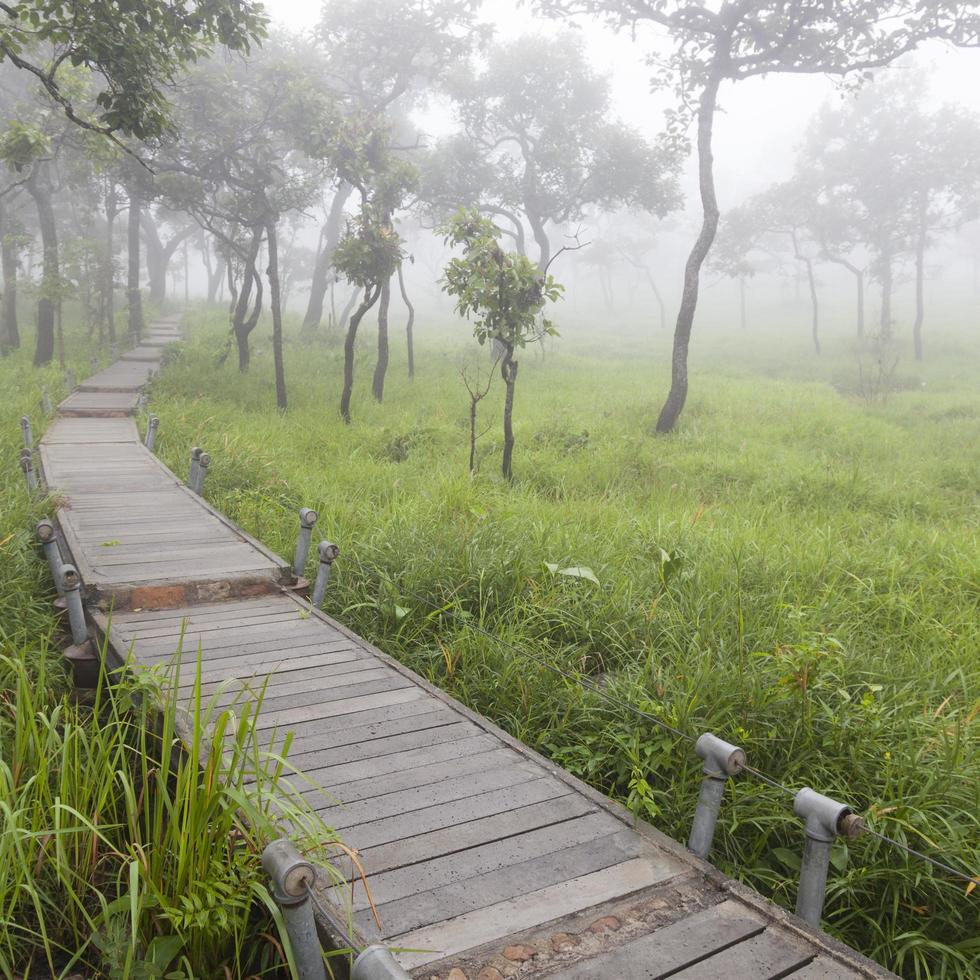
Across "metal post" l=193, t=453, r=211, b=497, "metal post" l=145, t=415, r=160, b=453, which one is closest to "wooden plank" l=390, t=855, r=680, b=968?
"metal post" l=193, t=453, r=211, b=497

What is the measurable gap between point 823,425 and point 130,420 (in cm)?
1149

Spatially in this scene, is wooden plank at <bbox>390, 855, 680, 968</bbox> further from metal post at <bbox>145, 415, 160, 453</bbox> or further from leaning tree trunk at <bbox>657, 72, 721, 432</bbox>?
leaning tree trunk at <bbox>657, 72, 721, 432</bbox>

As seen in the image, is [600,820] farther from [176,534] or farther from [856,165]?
[856,165]

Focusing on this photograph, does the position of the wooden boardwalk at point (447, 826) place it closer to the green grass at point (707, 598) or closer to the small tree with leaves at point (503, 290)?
the green grass at point (707, 598)

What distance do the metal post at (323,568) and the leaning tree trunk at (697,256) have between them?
8669mm

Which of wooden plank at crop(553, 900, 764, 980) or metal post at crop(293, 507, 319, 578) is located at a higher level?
metal post at crop(293, 507, 319, 578)

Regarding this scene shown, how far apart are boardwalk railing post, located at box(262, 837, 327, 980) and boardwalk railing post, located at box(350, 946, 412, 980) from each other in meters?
0.28

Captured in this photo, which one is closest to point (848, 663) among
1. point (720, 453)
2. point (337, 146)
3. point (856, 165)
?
point (720, 453)

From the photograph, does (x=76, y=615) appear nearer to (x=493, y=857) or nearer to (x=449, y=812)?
(x=449, y=812)

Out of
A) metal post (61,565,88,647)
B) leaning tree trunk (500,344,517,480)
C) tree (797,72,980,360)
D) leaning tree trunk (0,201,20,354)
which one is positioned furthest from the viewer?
tree (797,72,980,360)

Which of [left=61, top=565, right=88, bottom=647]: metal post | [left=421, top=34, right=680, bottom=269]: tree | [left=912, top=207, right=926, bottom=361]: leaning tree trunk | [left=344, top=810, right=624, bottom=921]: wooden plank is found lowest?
[left=344, top=810, right=624, bottom=921]: wooden plank

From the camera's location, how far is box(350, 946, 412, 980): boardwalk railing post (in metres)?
1.73

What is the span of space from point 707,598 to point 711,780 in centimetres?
251

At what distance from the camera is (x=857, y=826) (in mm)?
2312
